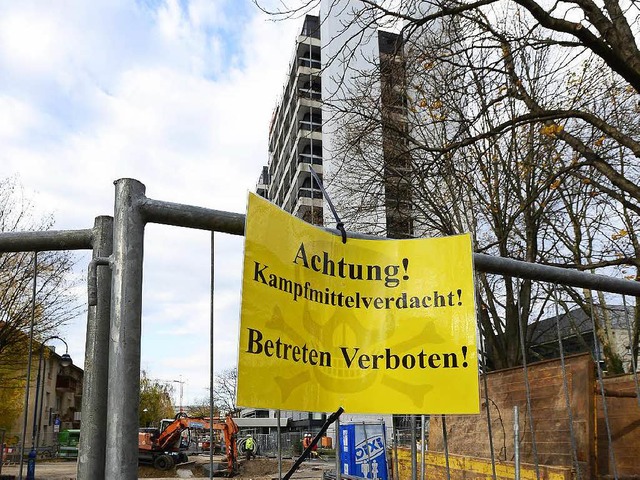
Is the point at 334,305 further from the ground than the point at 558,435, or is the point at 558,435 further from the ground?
the point at 334,305

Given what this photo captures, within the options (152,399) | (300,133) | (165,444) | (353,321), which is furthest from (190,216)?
(152,399)

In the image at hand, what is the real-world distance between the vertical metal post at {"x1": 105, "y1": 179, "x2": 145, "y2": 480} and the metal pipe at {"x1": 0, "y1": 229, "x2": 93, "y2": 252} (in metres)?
0.19

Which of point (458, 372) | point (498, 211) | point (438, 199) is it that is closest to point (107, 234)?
point (458, 372)

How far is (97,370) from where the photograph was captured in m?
1.86

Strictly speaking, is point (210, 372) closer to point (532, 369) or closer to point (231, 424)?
point (532, 369)

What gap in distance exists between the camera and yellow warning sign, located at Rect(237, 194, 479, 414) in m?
1.87

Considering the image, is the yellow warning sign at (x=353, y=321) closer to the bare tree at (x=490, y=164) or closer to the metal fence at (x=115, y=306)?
the metal fence at (x=115, y=306)

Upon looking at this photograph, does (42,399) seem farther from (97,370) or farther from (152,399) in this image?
(152,399)

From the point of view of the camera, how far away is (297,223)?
2043 mm

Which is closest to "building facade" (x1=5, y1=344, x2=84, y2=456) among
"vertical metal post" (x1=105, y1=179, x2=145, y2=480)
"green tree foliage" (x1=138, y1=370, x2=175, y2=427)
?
"vertical metal post" (x1=105, y1=179, x2=145, y2=480)

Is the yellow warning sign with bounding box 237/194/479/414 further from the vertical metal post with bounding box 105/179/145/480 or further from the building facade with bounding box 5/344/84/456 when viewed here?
the building facade with bounding box 5/344/84/456

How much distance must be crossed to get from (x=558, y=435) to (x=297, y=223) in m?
3.83

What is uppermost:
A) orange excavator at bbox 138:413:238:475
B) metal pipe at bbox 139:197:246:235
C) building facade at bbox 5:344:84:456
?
metal pipe at bbox 139:197:246:235

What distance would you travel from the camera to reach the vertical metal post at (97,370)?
1.80 meters
